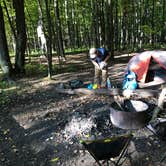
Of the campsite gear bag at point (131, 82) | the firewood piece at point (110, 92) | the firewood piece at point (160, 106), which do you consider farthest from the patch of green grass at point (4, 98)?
the firewood piece at point (160, 106)

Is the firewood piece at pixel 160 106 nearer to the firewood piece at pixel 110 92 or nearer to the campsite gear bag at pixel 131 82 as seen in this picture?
the firewood piece at pixel 110 92

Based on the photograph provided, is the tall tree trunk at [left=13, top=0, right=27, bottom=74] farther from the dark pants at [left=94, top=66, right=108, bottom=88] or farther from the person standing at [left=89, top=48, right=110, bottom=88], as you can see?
the person standing at [left=89, top=48, right=110, bottom=88]

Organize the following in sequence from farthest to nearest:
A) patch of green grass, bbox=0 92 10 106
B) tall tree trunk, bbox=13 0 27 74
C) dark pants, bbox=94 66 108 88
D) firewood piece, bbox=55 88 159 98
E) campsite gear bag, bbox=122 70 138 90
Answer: tall tree trunk, bbox=13 0 27 74 → patch of green grass, bbox=0 92 10 106 → dark pants, bbox=94 66 108 88 → campsite gear bag, bbox=122 70 138 90 → firewood piece, bbox=55 88 159 98

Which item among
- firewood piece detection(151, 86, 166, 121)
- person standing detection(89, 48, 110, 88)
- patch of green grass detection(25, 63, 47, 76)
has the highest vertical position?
person standing detection(89, 48, 110, 88)

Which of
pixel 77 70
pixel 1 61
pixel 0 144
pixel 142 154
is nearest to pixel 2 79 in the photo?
pixel 1 61

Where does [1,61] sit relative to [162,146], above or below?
above

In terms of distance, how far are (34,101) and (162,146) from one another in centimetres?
466

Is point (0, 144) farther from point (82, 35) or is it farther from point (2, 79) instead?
point (82, 35)

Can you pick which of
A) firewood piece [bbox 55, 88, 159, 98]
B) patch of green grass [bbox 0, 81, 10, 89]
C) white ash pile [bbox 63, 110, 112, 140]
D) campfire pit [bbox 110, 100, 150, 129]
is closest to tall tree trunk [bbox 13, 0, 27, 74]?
patch of green grass [bbox 0, 81, 10, 89]

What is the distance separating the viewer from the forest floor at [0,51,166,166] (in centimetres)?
462

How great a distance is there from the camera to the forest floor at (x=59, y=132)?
15.2 feet

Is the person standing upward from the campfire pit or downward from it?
upward

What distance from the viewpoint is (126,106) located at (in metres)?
6.04

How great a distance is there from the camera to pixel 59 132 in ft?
18.4
